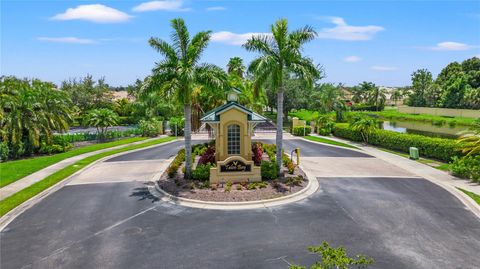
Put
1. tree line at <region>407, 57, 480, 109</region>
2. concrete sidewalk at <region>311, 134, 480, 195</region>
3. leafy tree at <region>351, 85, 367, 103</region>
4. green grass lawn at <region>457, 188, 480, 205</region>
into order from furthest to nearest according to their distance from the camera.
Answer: leafy tree at <region>351, 85, 367, 103</region> < tree line at <region>407, 57, 480, 109</region> < concrete sidewalk at <region>311, 134, 480, 195</region> < green grass lawn at <region>457, 188, 480, 205</region>

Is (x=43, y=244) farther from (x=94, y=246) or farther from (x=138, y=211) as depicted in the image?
(x=138, y=211)

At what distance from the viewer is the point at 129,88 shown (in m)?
75.9

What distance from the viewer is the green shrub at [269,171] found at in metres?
20.8

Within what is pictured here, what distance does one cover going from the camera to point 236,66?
42.6m

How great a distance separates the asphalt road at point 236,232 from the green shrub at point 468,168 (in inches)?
179

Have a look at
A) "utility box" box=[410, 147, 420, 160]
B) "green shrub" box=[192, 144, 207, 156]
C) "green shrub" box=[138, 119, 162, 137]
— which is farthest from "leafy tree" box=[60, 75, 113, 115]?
"utility box" box=[410, 147, 420, 160]

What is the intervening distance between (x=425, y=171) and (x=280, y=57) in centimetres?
1354

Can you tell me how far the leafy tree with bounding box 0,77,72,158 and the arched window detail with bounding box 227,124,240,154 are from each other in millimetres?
20427

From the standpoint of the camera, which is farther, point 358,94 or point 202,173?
point 358,94

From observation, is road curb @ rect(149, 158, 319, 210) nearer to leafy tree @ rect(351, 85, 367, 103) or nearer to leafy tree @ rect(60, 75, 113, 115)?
leafy tree @ rect(60, 75, 113, 115)

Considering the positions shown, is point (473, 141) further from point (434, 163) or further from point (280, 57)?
point (280, 57)

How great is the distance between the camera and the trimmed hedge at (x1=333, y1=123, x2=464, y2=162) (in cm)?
2629

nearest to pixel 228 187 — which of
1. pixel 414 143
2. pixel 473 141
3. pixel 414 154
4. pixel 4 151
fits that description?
pixel 473 141

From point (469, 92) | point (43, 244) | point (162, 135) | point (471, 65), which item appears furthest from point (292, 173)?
point (471, 65)
